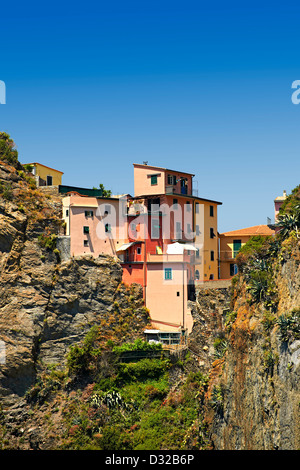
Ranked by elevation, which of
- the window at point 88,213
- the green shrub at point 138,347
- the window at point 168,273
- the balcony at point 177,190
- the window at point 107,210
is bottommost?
the green shrub at point 138,347

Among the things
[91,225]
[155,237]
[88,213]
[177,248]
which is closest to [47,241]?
[91,225]

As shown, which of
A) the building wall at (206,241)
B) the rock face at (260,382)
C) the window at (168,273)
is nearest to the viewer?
the rock face at (260,382)

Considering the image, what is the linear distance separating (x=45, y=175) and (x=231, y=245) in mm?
20692

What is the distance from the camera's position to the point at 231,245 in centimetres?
7094

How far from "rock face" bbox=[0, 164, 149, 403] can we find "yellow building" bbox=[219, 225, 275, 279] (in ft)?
31.8

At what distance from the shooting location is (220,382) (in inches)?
2063

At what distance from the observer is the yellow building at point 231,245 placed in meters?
69.9

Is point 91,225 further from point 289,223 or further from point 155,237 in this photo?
point 289,223

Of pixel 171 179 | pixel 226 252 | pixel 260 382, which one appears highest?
pixel 171 179

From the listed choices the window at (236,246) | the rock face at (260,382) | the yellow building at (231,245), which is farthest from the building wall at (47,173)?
the rock face at (260,382)

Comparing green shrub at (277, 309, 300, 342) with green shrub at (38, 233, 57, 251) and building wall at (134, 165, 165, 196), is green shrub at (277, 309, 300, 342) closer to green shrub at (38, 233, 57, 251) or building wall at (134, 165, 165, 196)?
building wall at (134, 165, 165, 196)

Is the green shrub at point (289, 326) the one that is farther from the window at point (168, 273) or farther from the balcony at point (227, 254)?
the balcony at point (227, 254)

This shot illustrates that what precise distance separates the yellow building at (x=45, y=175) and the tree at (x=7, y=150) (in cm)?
239
